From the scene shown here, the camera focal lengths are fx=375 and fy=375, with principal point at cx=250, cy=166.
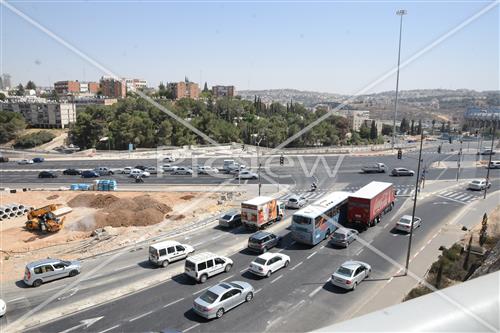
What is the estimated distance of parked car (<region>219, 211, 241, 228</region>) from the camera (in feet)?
84.9

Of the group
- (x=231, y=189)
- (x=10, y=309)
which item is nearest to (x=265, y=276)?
(x=10, y=309)

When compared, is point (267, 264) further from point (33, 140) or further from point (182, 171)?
point (33, 140)

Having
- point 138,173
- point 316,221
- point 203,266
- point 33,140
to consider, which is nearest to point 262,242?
point 316,221

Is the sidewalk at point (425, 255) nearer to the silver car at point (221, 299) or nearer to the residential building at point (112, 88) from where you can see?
the silver car at point (221, 299)

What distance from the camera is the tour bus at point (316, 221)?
21656 millimetres

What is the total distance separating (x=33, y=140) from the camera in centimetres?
8425

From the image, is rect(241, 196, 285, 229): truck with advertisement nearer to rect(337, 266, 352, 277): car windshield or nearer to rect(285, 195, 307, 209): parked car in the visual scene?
rect(285, 195, 307, 209): parked car

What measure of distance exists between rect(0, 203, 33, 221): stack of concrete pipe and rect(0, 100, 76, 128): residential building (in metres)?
76.5

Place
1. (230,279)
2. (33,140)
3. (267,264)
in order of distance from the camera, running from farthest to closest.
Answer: (33,140)
(267,264)
(230,279)

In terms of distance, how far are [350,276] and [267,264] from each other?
4031 millimetres

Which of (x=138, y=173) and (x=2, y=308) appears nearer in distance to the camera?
(x=2, y=308)

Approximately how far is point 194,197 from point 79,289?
59.2ft

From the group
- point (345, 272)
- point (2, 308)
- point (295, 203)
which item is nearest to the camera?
point (2, 308)

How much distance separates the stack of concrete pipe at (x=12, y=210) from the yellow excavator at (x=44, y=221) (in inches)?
148
